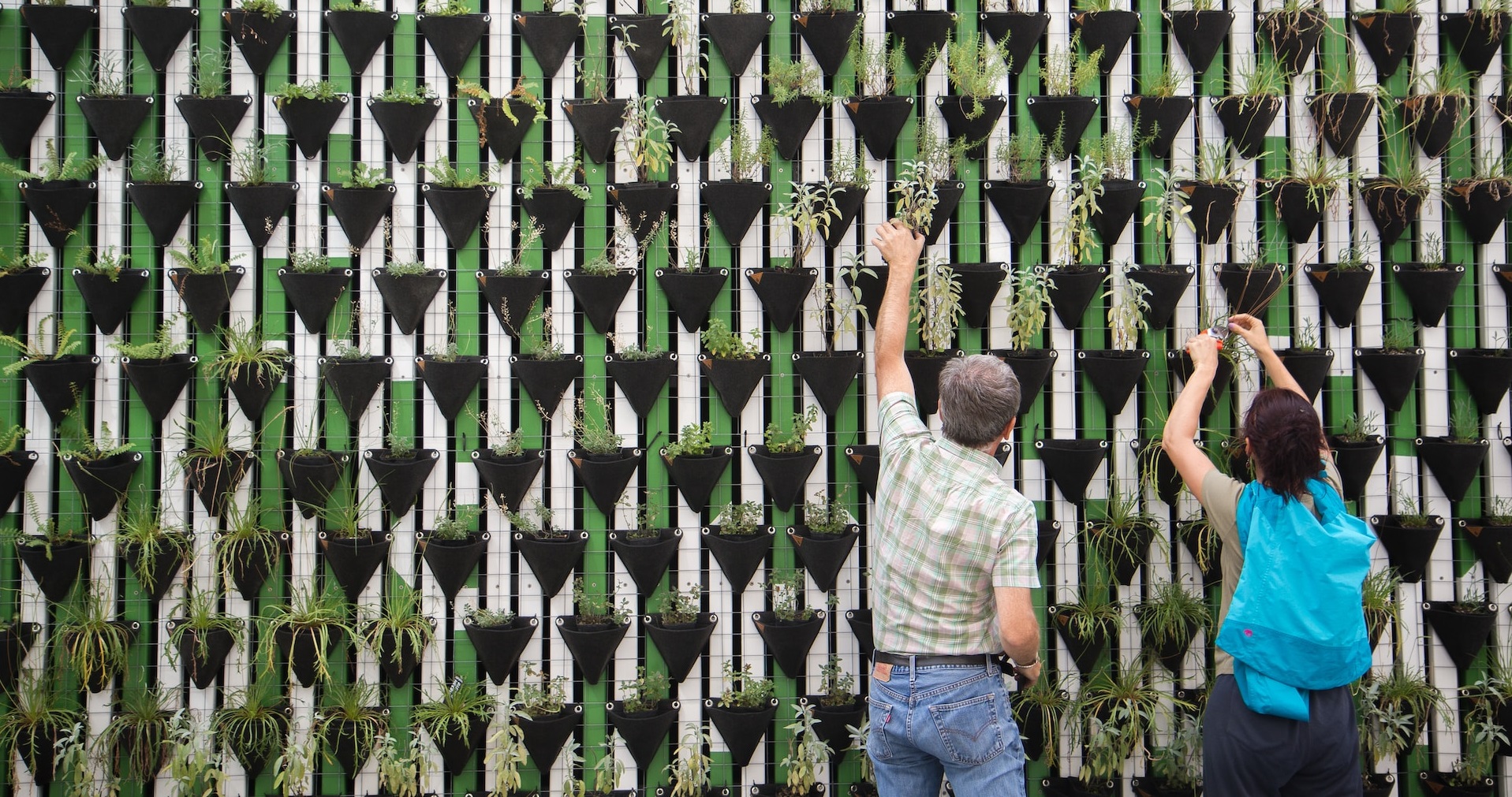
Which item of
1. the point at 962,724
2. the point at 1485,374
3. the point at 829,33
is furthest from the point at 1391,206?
the point at 962,724

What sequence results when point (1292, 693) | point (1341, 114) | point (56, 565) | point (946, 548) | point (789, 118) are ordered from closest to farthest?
point (946, 548)
point (1292, 693)
point (56, 565)
point (789, 118)
point (1341, 114)

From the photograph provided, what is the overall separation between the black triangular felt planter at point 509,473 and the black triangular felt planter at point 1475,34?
4.25 meters

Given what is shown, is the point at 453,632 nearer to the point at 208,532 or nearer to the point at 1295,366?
the point at 208,532

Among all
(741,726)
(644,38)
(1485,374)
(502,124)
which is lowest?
(741,726)

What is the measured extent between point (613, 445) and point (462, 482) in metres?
0.64

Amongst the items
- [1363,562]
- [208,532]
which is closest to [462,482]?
[208,532]

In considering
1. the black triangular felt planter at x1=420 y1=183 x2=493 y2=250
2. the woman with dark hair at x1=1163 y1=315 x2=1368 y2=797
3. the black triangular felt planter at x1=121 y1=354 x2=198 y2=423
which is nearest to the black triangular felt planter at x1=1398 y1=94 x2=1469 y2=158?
the woman with dark hair at x1=1163 y1=315 x2=1368 y2=797

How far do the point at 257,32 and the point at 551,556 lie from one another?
243 centimetres

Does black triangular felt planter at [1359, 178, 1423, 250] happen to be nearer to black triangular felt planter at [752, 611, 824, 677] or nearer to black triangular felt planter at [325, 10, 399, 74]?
black triangular felt planter at [752, 611, 824, 677]

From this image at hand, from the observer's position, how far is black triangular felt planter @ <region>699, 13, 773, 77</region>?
4.27 meters

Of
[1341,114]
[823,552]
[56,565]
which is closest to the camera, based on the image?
[56,565]

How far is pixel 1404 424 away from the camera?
4.42 m

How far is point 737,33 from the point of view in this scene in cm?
428

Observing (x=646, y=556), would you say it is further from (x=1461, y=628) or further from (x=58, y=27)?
(x=1461, y=628)
